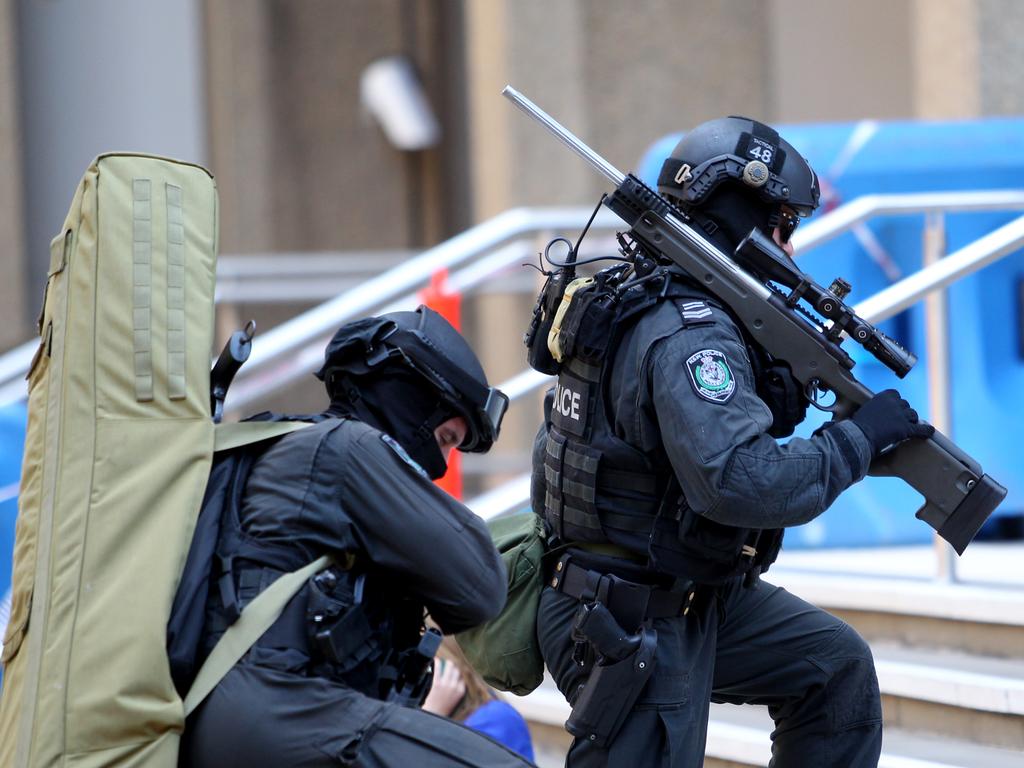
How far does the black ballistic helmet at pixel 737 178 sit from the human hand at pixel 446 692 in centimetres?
133

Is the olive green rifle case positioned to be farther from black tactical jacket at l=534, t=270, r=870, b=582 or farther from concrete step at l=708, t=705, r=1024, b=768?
concrete step at l=708, t=705, r=1024, b=768

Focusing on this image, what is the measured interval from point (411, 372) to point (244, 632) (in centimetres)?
53

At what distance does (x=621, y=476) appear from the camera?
2809 millimetres

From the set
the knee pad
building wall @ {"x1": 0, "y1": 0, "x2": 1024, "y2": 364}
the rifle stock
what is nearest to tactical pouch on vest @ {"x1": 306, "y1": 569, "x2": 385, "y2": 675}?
the rifle stock

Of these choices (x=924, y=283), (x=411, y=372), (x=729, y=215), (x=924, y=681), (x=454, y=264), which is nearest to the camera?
(x=411, y=372)

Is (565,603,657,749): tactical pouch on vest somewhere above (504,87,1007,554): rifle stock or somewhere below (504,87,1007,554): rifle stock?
below

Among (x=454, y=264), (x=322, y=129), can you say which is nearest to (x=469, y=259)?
(x=454, y=264)

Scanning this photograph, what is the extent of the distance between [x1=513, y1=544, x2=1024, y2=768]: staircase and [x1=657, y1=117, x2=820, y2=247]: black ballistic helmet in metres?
1.36

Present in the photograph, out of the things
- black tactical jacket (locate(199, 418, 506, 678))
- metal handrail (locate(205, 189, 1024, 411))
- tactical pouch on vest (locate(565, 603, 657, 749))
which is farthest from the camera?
metal handrail (locate(205, 189, 1024, 411))

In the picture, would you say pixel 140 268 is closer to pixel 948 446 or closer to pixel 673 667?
pixel 673 667

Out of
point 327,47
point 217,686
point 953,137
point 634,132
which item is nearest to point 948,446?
point 217,686

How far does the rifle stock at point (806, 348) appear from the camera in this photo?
2871 millimetres

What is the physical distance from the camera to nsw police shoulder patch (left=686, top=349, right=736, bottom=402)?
8.60 feet

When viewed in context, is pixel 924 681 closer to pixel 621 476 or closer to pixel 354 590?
pixel 621 476
